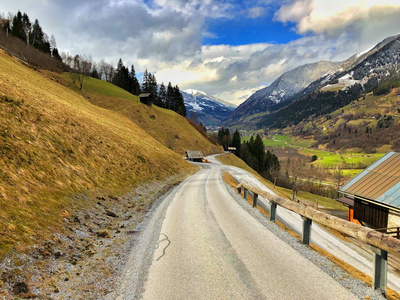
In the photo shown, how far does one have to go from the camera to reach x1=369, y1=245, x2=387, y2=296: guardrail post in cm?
507

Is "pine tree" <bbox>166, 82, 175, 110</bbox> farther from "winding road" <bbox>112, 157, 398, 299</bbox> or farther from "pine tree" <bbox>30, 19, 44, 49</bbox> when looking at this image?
"winding road" <bbox>112, 157, 398, 299</bbox>

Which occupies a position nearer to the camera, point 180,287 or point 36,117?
point 180,287

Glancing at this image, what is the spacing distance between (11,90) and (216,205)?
17.7m

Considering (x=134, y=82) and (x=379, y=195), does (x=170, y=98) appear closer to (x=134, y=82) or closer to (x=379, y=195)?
(x=134, y=82)

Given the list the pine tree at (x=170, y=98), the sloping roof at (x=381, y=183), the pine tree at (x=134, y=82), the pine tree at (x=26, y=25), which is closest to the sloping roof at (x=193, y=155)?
the sloping roof at (x=381, y=183)

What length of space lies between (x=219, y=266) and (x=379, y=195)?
2127cm

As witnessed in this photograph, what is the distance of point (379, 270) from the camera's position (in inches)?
204

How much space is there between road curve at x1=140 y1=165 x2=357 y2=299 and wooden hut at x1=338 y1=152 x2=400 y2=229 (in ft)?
54.2

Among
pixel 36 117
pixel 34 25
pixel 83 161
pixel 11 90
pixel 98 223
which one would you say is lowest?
pixel 98 223

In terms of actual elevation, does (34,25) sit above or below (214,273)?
above

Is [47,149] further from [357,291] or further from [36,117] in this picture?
[357,291]

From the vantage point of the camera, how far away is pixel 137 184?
60.5 feet

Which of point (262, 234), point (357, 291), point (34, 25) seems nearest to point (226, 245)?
point (262, 234)

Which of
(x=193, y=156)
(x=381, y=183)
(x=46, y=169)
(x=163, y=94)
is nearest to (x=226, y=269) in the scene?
(x=46, y=169)
